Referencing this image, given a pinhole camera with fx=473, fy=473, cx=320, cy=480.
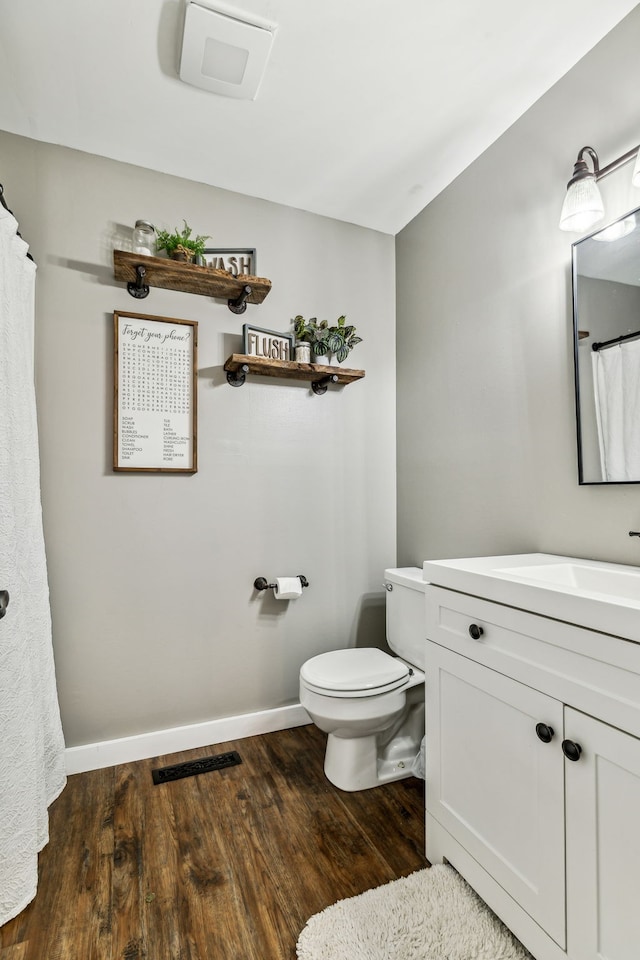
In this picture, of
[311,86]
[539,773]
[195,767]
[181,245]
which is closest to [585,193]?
[311,86]

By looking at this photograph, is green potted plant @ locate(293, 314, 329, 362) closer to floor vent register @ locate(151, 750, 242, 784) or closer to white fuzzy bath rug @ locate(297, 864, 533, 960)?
floor vent register @ locate(151, 750, 242, 784)

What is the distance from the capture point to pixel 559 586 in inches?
41.1

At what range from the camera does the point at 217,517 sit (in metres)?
2.08

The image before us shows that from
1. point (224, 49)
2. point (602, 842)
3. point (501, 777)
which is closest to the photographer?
point (602, 842)

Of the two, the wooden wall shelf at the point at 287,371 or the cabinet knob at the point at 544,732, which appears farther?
the wooden wall shelf at the point at 287,371

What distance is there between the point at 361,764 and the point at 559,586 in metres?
1.14

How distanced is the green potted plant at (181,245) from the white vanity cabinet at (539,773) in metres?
1.60

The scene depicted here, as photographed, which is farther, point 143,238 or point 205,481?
point 205,481

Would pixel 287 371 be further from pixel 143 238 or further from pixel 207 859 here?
pixel 207 859

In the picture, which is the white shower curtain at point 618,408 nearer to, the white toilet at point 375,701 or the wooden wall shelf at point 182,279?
the white toilet at point 375,701

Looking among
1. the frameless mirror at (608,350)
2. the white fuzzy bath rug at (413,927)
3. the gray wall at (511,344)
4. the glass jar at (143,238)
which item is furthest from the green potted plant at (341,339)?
the white fuzzy bath rug at (413,927)

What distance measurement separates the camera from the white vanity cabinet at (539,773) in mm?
859

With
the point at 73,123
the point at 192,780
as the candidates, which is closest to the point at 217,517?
the point at 192,780

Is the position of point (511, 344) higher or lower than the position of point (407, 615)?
higher
